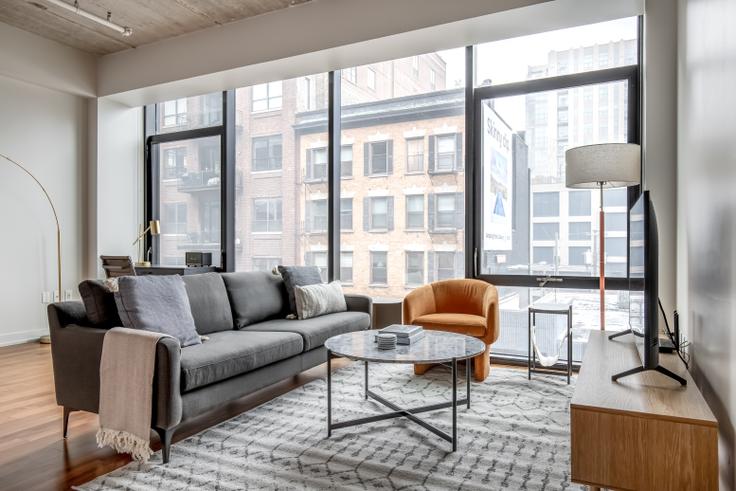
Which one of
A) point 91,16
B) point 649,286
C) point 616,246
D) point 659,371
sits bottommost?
point 659,371

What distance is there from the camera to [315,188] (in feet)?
17.6

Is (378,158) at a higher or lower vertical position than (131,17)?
lower

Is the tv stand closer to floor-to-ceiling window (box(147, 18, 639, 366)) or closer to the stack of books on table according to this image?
the stack of books on table

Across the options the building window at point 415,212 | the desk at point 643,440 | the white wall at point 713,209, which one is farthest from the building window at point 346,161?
the desk at point 643,440

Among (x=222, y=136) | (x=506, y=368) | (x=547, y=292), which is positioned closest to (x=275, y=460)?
(x=506, y=368)

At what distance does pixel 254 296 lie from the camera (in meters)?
3.90

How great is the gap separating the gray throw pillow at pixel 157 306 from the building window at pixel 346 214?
2353 mm

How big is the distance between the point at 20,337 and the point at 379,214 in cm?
404

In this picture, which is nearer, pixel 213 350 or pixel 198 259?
pixel 213 350

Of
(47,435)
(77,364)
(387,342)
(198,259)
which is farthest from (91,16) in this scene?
(387,342)

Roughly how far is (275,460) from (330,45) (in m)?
3.53

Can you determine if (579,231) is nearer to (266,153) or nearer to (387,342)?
(387,342)

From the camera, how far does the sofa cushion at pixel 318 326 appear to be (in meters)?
3.54

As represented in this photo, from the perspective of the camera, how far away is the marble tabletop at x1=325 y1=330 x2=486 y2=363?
99.8 inches
